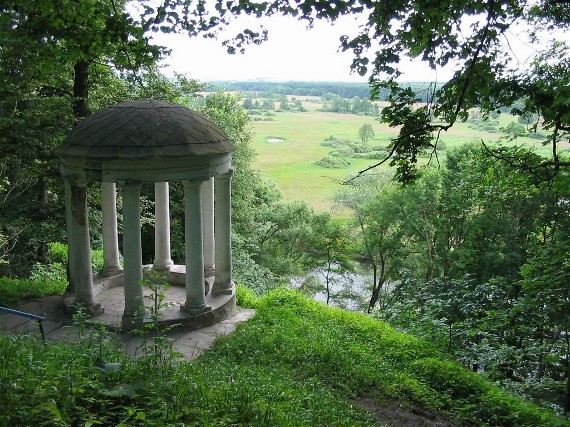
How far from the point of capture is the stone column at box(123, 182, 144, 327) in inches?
407

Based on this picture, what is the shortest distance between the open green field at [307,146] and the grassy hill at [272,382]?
78.8 ft

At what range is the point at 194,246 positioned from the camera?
35.6 ft

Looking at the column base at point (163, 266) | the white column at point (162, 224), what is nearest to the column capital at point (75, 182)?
the white column at point (162, 224)

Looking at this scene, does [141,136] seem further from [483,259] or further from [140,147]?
[483,259]

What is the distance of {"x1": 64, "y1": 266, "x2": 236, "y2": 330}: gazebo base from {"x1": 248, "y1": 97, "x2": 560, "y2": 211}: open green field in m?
23.2

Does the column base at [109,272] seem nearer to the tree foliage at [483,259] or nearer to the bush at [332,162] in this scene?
the tree foliage at [483,259]

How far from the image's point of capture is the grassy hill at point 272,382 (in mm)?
4340

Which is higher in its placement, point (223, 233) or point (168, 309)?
point (223, 233)

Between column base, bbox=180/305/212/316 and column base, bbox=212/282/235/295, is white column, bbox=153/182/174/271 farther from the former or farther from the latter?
column base, bbox=180/305/212/316

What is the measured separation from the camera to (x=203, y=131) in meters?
10.6

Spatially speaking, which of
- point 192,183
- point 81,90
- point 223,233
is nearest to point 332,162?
point 81,90

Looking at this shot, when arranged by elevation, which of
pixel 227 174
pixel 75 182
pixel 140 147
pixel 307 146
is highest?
pixel 140 147

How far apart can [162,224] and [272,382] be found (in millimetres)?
7089

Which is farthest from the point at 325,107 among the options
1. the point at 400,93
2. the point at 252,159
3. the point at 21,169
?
the point at 400,93
